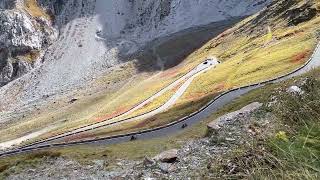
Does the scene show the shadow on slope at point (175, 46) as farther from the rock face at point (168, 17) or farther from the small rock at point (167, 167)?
the small rock at point (167, 167)

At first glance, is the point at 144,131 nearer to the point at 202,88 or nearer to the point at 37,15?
the point at 202,88

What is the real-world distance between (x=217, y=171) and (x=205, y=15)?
7442 inches

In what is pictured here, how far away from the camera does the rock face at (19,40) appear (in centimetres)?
17850

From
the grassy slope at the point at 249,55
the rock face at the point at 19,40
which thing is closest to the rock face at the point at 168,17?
the rock face at the point at 19,40

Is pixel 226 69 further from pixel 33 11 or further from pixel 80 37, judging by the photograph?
pixel 33 11

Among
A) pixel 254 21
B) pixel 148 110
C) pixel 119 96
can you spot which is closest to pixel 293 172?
pixel 148 110

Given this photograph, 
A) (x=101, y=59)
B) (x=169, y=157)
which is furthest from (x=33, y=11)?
(x=169, y=157)

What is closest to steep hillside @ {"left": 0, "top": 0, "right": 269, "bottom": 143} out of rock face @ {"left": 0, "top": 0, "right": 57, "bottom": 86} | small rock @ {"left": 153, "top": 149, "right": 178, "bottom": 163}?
rock face @ {"left": 0, "top": 0, "right": 57, "bottom": 86}

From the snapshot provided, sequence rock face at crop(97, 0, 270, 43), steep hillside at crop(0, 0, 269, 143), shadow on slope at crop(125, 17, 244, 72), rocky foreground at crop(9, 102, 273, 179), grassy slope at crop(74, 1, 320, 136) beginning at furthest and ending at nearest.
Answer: rock face at crop(97, 0, 270, 43) < shadow on slope at crop(125, 17, 244, 72) < steep hillside at crop(0, 0, 269, 143) < grassy slope at crop(74, 1, 320, 136) < rocky foreground at crop(9, 102, 273, 179)

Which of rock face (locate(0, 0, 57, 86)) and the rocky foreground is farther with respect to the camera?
rock face (locate(0, 0, 57, 86))

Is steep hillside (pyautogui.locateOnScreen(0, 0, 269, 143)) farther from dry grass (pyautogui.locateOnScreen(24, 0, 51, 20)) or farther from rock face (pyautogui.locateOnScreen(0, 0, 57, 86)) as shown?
rock face (pyautogui.locateOnScreen(0, 0, 57, 86))

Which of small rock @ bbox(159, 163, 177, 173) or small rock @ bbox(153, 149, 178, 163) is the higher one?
small rock @ bbox(153, 149, 178, 163)

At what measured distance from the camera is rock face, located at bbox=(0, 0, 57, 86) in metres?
178

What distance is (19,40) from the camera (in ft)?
611
